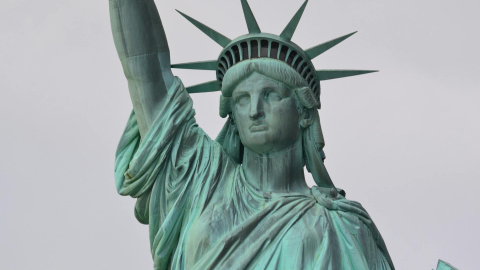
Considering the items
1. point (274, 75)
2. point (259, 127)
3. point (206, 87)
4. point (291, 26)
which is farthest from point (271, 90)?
point (206, 87)

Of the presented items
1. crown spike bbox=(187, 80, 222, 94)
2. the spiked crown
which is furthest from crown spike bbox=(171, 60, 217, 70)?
crown spike bbox=(187, 80, 222, 94)

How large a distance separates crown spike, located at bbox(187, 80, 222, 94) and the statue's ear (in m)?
1.22

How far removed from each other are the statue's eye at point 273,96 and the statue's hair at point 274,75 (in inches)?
6.8

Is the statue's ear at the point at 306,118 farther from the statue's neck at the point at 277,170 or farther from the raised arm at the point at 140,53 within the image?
the raised arm at the point at 140,53

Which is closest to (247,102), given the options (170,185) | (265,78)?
(265,78)

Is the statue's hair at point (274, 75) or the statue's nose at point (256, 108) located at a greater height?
the statue's hair at point (274, 75)

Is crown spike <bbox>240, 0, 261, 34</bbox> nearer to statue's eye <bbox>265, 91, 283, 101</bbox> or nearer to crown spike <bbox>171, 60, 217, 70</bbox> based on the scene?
crown spike <bbox>171, 60, 217, 70</bbox>

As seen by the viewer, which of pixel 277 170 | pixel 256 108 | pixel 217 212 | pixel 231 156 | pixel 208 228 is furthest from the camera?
pixel 231 156

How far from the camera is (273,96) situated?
16953 millimetres

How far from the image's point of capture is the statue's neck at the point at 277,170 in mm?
17047

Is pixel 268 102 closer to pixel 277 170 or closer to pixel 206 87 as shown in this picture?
pixel 277 170

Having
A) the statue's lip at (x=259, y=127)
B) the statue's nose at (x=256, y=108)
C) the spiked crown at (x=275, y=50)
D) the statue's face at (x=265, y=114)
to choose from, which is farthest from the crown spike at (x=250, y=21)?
the statue's lip at (x=259, y=127)

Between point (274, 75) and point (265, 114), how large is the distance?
20.6 inches

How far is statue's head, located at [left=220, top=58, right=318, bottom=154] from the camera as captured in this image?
1681 centimetres
